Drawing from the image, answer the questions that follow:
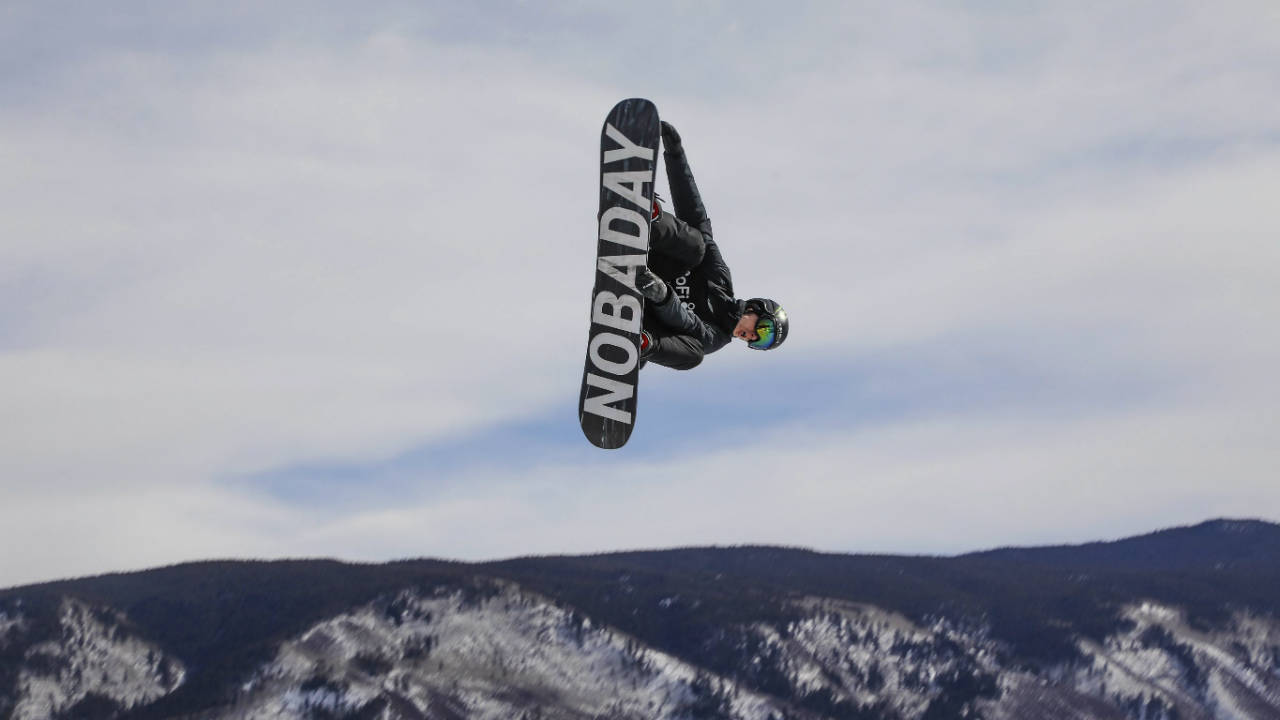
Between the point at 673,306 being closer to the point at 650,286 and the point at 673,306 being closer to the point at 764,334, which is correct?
the point at 650,286

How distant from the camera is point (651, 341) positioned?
72.8ft

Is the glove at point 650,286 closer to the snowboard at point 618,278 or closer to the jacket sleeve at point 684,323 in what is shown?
the snowboard at point 618,278

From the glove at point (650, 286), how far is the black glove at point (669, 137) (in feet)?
8.15

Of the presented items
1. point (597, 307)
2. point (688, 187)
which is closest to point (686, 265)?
point (688, 187)

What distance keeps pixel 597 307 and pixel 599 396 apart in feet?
4.13

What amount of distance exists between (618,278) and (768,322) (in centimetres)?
378

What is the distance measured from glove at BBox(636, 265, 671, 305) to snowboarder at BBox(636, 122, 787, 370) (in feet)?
0.90

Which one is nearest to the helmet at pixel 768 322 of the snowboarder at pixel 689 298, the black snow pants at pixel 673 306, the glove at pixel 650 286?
the snowboarder at pixel 689 298

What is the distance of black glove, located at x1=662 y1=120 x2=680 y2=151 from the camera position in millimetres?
22359

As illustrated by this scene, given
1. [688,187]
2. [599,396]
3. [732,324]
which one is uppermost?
[688,187]

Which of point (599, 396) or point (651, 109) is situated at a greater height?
point (651, 109)

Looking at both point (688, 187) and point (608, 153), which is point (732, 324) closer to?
point (688, 187)

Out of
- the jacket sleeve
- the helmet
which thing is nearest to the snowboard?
the jacket sleeve

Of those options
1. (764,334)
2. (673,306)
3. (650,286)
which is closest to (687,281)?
(764,334)
